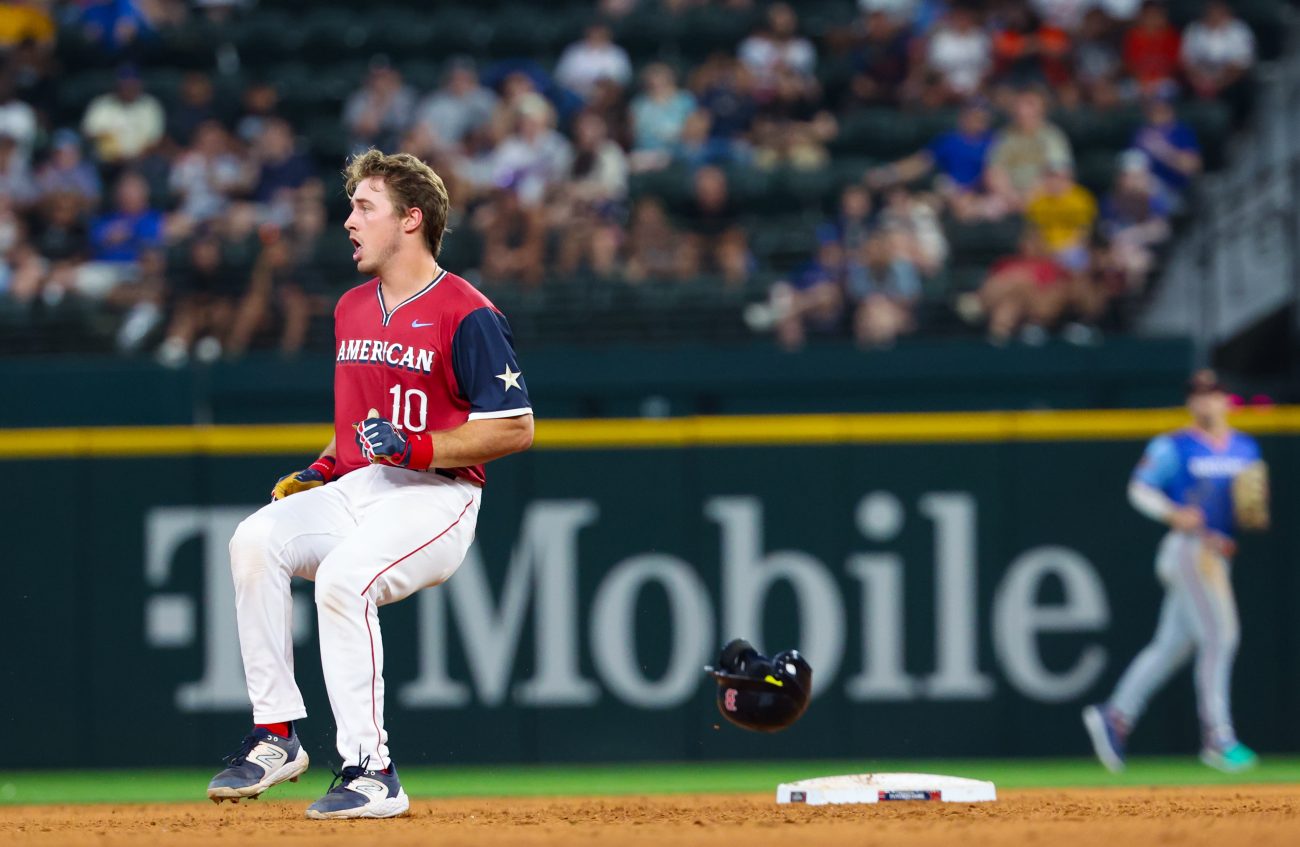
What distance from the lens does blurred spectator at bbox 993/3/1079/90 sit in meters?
12.7

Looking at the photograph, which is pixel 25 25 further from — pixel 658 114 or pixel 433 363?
pixel 433 363

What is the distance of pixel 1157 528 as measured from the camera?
371 inches

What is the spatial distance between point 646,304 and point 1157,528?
3225 millimetres

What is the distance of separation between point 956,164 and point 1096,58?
1692 millimetres

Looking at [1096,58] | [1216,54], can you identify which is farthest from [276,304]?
[1216,54]

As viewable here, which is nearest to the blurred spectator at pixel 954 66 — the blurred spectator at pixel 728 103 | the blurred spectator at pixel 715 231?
the blurred spectator at pixel 728 103

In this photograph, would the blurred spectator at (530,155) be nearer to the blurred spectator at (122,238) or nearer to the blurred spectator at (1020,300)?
the blurred spectator at (122,238)

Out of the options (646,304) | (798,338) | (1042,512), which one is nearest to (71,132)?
(646,304)

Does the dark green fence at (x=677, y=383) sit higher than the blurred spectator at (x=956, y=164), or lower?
lower

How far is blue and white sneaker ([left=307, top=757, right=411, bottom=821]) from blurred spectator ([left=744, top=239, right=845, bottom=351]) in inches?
219

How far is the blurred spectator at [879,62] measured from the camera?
12766 mm

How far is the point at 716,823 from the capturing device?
18.0 feet

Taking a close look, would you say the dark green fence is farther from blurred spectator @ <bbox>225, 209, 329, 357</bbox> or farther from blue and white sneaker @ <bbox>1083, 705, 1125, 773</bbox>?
blue and white sneaker @ <bbox>1083, 705, 1125, 773</bbox>

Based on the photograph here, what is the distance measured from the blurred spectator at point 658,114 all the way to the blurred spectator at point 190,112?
302 centimetres
